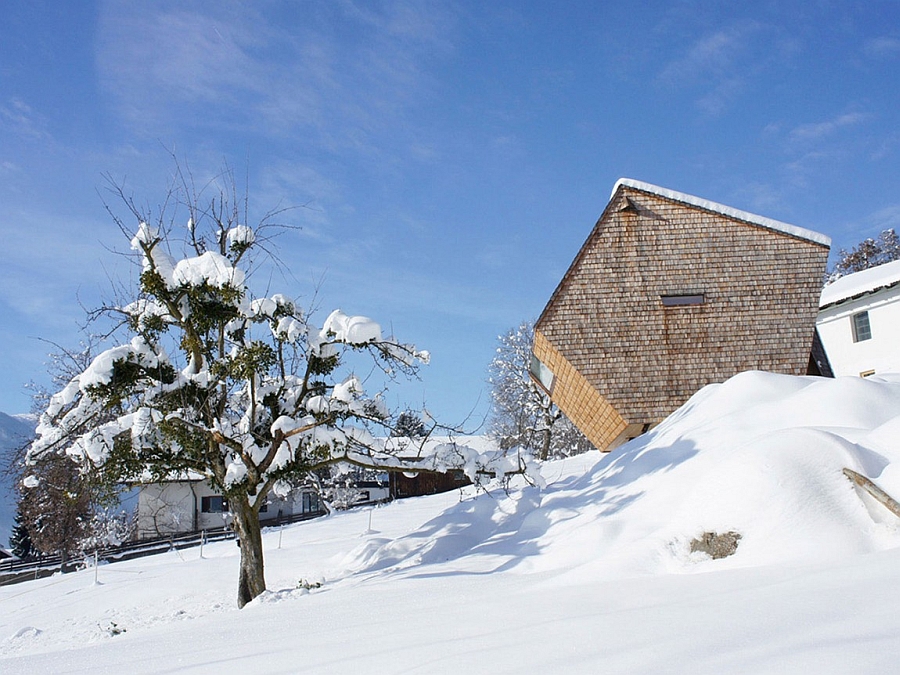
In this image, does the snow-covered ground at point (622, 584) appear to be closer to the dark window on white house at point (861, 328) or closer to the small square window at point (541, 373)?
the small square window at point (541, 373)

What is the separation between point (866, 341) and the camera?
24.1 metres

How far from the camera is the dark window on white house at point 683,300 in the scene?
18.1m

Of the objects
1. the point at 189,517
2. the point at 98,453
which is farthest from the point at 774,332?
the point at 189,517

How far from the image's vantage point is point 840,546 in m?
6.12

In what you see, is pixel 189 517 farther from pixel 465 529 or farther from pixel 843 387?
pixel 843 387

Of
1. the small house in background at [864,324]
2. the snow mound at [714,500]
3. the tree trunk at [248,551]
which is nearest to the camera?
the snow mound at [714,500]

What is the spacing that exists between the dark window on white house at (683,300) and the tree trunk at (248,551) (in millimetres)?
11524

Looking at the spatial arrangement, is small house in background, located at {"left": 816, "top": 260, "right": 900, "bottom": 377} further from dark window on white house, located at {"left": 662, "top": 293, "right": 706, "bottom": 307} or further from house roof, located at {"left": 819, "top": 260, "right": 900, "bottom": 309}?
dark window on white house, located at {"left": 662, "top": 293, "right": 706, "bottom": 307}

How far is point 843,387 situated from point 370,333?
7.95 metres

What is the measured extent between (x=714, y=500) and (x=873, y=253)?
44.8m

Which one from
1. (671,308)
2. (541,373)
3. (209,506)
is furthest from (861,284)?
(209,506)

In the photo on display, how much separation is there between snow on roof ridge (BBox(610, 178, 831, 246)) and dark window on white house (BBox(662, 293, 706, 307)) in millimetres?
2309

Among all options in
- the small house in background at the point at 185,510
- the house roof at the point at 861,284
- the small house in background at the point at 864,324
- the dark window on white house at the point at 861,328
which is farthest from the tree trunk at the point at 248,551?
the small house in background at the point at 185,510

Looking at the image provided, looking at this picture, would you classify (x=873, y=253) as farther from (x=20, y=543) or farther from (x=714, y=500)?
(x=20, y=543)
